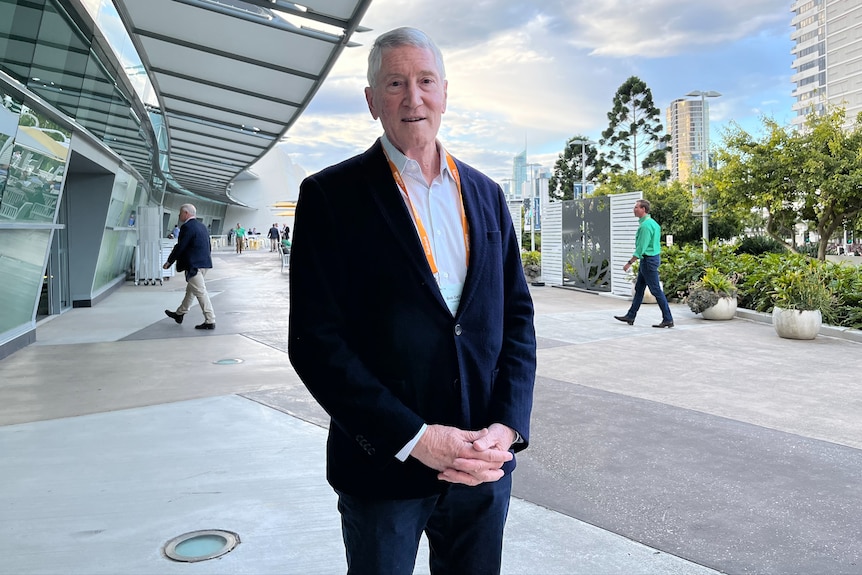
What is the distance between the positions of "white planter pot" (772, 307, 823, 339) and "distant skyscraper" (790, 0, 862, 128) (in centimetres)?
11932

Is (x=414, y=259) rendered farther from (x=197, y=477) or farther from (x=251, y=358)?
(x=251, y=358)

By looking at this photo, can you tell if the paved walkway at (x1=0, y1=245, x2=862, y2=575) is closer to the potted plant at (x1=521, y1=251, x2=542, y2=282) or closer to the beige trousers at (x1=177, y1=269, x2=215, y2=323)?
the beige trousers at (x1=177, y1=269, x2=215, y2=323)

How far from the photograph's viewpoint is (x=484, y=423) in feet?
5.60

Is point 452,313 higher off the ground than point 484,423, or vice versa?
point 452,313

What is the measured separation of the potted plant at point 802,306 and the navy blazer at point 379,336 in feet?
27.8

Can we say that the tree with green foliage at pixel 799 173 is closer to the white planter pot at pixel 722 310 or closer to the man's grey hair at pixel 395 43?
the white planter pot at pixel 722 310

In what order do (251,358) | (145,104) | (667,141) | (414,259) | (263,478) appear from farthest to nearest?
(667,141) < (145,104) < (251,358) < (263,478) < (414,259)

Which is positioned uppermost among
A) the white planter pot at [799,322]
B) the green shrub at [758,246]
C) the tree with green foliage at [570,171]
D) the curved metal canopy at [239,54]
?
the tree with green foliage at [570,171]

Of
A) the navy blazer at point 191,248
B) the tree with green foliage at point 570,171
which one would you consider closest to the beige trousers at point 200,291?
the navy blazer at point 191,248

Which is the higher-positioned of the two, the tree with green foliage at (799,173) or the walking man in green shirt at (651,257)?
the tree with green foliage at (799,173)

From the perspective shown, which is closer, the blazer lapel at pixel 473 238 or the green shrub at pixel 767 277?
the blazer lapel at pixel 473 238

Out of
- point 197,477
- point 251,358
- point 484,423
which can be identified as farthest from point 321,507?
point 251,358

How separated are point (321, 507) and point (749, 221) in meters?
25.6

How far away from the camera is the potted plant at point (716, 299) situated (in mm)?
10711
